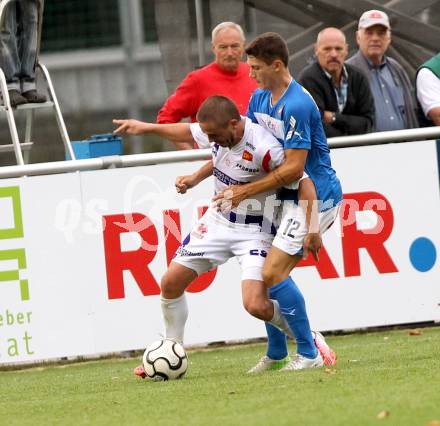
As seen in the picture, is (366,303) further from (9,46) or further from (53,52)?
(53,52)

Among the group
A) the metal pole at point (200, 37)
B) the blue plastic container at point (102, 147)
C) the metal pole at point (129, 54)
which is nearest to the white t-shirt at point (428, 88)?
the metal pole at point (200, 37)

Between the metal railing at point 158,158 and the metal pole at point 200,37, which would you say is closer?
the metal railing at point 158,158

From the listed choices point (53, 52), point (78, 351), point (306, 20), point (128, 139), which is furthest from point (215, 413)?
point (53, 52)

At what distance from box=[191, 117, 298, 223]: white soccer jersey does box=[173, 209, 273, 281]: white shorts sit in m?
0.09

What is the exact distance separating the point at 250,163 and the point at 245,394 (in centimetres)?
158

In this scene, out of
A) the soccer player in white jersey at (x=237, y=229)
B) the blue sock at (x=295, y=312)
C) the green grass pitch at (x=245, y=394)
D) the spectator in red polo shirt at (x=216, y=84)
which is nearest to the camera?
the green grass pitch at (x=245, y=394)

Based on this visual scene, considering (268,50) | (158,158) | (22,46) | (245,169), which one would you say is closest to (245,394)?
(245,169)

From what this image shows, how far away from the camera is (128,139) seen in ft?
59.6

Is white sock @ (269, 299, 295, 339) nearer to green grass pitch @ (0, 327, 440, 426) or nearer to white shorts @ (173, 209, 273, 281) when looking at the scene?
white shorts @ (173, 209, 273, 281)

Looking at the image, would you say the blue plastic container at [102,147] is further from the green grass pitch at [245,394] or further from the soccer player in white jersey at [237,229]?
the soccer player in white jersey at [237,229]

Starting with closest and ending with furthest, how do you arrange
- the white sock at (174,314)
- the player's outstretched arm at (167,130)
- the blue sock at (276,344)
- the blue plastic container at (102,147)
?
1. the white sock at (174,314)
2. the blue sock at (276,344)
3. the player's outstretched arm at (167,130)
4. the blue plastic container at (102,147)

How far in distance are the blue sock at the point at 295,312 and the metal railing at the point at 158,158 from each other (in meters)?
2.67

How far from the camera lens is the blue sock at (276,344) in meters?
9.45

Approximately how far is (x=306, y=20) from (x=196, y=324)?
3.60m
